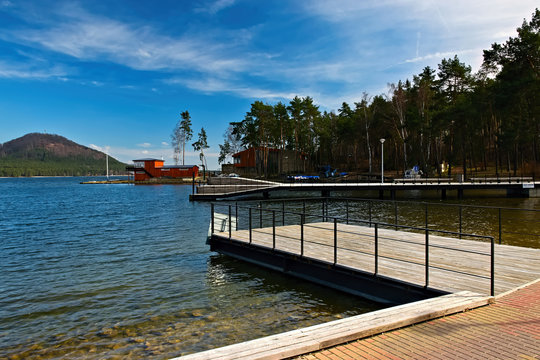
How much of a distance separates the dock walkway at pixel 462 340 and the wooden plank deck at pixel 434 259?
3.97 ft

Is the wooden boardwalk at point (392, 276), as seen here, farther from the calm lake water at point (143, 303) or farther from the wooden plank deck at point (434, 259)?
the calm lake water at point (143, 303)

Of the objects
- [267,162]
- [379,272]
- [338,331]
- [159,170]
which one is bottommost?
[379,272]

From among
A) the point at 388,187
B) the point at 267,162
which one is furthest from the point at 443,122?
the point at 267,162

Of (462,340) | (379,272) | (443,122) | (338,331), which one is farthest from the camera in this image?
(443,122)

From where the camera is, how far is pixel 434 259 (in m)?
9.43

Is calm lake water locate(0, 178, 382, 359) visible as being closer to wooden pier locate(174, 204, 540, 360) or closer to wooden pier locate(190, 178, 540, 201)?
wooden pier locate(174, 204, 540, 360)

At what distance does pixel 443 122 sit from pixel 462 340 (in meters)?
55.2

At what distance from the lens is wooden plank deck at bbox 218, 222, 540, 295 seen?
24.6ft

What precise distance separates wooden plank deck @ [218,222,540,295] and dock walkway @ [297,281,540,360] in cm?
121

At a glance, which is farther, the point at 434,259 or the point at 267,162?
the point at 267,162

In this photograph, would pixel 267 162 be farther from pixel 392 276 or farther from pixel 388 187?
pixel 392 276

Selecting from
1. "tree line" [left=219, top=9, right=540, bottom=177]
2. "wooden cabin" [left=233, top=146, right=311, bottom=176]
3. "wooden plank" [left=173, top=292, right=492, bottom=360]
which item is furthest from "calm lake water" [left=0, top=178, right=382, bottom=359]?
"wooden cabin" [left=233, top=146, right=311, bottom=176]

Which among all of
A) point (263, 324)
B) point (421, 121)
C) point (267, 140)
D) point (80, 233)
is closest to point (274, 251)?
point (263, 324)

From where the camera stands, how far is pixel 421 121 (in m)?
58.6
